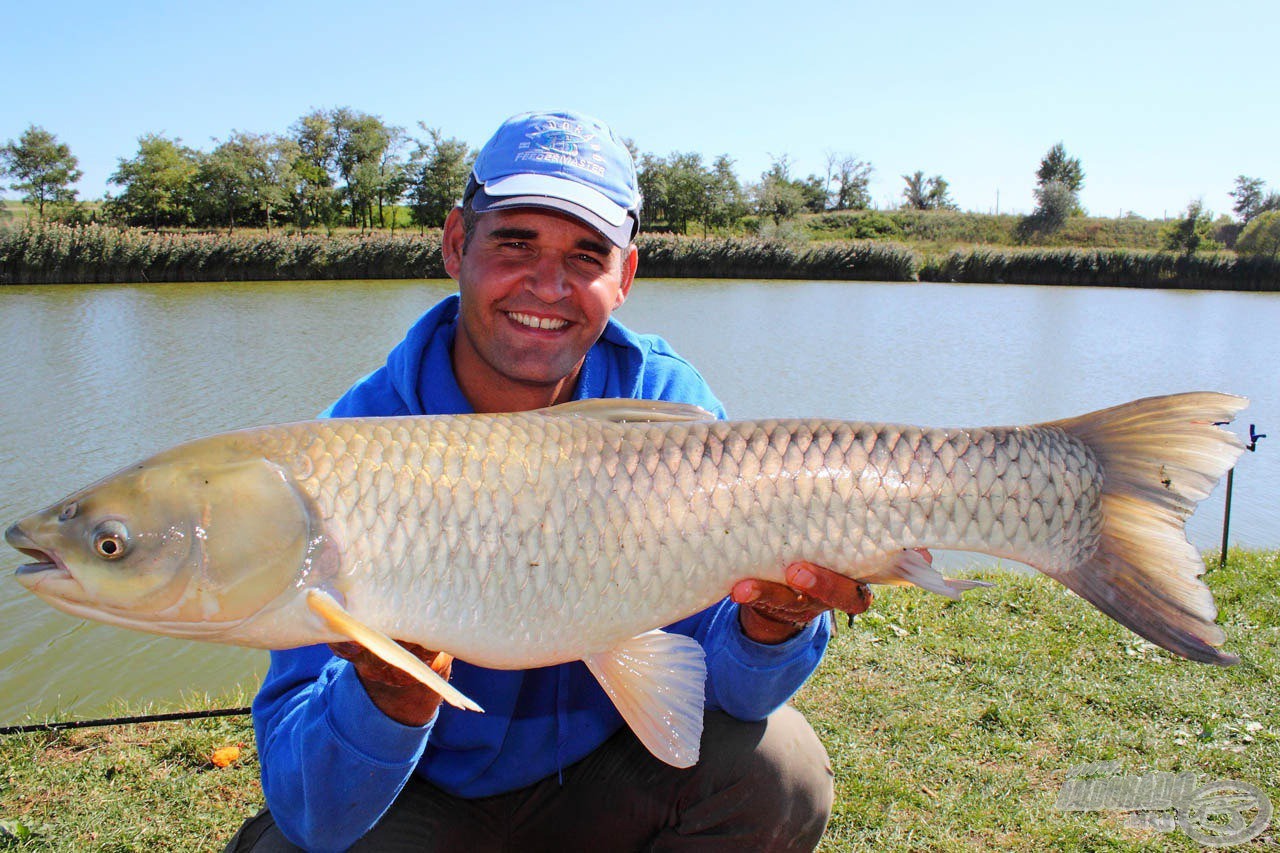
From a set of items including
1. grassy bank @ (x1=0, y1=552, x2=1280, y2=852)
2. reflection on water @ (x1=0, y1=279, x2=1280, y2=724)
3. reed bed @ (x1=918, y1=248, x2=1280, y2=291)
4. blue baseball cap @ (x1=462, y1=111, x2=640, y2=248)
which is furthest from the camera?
reed bed @ (x1=918, y1=248, x2=1280, y2=291)

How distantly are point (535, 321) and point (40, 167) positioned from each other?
5757 centimetres

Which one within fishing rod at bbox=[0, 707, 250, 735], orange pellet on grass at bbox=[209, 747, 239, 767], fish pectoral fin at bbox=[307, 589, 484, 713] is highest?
fish pectoral fin at bbox=[307, 589, 484, 713]

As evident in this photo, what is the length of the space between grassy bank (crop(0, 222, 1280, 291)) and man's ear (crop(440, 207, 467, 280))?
29642 millimetres

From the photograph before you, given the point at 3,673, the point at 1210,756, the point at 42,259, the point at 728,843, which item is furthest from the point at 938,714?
the point at 42,259

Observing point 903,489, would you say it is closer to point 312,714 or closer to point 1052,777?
point 312,714

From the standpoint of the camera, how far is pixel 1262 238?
38500mm

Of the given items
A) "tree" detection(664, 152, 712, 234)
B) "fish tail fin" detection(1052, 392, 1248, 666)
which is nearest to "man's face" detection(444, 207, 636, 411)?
"fish tail fin" detection(1052, 392, 1248, 666)

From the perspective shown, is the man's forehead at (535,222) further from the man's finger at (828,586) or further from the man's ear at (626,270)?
the man's finger at (828,586)

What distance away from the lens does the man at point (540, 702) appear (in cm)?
176

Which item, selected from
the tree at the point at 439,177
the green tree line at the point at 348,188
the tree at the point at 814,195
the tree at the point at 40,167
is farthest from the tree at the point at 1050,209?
the tree at the point at 40,167

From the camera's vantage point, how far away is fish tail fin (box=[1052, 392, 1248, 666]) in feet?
5.03

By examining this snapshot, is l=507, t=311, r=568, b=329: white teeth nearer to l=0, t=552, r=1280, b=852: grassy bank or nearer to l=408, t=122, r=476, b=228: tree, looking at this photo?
l=0, t=552, r=1280, b=852: grassy bank
